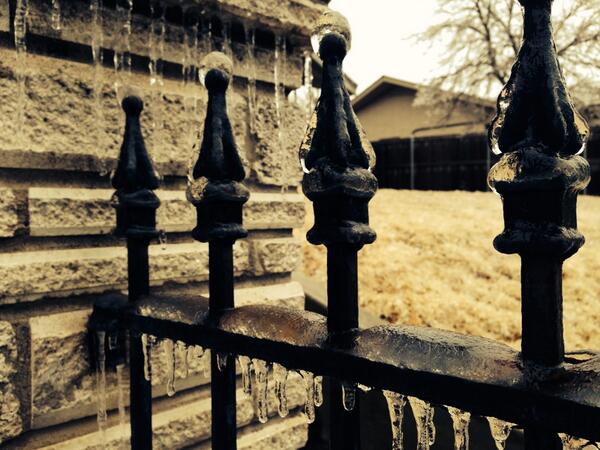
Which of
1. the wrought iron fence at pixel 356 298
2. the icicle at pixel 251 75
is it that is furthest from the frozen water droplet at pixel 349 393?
the icicle at pixel 251 75

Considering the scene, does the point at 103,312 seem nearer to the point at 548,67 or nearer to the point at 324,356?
the point at 324,356

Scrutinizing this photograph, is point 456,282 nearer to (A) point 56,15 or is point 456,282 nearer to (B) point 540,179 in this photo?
(A) point 56,15

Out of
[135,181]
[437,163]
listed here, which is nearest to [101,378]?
[135,181]

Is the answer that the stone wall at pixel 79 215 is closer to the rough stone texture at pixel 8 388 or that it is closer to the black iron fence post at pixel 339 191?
the rough stone texture at pixel 8 388

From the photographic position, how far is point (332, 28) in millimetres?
1169

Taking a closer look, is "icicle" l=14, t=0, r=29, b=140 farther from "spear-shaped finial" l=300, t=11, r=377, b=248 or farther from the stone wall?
"spear-shaped finial" l=300, t=11, r=377, b=248

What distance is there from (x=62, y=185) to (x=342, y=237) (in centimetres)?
114

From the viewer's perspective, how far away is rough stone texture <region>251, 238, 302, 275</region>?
229 cm

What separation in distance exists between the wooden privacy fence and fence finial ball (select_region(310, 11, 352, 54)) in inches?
744

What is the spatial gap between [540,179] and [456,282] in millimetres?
3837

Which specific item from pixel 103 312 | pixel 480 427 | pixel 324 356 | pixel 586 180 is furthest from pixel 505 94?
pixel 480 427

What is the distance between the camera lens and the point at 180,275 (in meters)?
2.07

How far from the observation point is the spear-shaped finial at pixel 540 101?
2.75 ft

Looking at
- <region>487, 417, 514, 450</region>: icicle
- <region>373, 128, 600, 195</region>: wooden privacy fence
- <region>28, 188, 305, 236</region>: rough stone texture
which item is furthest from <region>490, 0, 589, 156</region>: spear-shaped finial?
<region>373, 128, 600, 195</region>: wooden privacy fence
